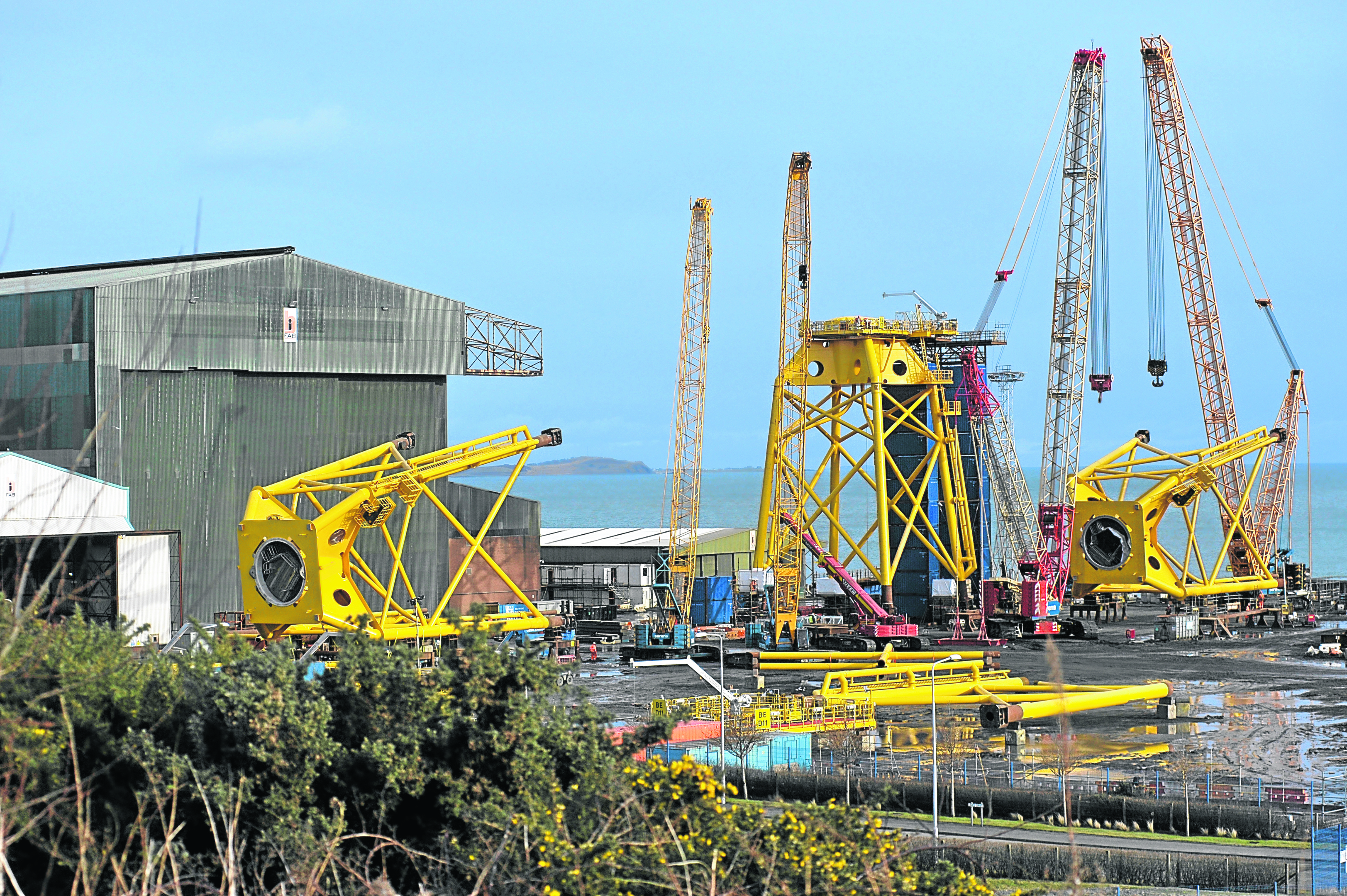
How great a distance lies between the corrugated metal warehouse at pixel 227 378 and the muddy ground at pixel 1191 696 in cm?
1788

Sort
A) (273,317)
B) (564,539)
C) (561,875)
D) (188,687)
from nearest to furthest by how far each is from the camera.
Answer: (561,875) → (188,687) → (273,317) → (564,539)

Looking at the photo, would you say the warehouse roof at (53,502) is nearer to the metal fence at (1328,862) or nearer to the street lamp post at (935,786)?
the street lamp post at (935,786)

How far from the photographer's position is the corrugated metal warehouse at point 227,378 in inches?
2913

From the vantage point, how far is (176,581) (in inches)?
2950

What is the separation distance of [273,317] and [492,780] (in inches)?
2233

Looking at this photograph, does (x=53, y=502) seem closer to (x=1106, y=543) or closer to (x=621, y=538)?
(x=621, y=538)

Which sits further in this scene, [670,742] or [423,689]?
[670,742]

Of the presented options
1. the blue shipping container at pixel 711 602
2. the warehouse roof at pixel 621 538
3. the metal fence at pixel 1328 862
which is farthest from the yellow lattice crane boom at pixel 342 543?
the warehouse roof at pixel 621 538

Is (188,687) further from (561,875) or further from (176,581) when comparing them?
(176,581)

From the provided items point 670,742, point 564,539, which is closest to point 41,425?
point 670,742

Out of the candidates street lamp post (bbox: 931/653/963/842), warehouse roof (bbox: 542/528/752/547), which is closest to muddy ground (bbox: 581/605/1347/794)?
street lamp post (bbox: 931/653/963/842)

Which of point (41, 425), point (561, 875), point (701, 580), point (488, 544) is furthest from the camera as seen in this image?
point (701, 580)

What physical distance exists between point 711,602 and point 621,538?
2274cm

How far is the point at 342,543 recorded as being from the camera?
2857 inches
